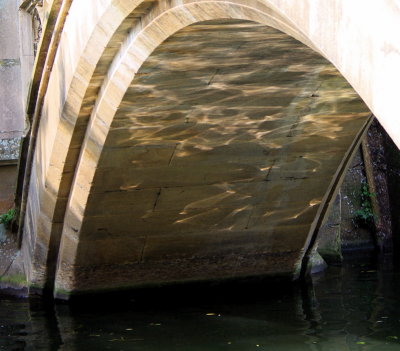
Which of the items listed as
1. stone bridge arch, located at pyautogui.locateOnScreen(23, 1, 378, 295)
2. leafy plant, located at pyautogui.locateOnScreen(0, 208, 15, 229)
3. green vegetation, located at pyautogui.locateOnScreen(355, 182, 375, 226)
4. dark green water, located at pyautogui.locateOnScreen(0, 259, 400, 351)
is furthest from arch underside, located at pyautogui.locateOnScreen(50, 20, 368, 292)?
green vegetation, located at pyautogui.locateOnScreen(355, 182, 375, 226)

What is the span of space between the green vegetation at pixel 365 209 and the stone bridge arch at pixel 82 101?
169 cm

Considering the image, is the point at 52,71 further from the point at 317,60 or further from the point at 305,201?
the point at 305,201

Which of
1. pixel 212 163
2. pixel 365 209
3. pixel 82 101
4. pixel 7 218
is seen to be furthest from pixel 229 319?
pixel 365 209

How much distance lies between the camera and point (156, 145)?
6633 mm

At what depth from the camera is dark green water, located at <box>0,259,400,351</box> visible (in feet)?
20.1

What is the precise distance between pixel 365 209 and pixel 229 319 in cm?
340

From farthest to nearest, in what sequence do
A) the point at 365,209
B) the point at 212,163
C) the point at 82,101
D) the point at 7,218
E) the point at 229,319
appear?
1. the point at 365,209
2. the point at 7,218
3. the point at 212,163
4. the point at 229,319
5. the point at 82,101

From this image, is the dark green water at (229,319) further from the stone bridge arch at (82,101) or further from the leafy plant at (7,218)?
the leafy plant at (7,218)

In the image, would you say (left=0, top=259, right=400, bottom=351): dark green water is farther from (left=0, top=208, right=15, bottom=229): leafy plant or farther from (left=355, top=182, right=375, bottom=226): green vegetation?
(left=355, top=182, right=375, bottom=226): green vegetation

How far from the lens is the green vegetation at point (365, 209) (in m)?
9.76

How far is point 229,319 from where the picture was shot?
22.6 ft

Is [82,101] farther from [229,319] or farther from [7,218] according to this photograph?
[7,218]

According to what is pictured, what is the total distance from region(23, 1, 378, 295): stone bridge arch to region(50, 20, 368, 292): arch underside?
45 millimetres

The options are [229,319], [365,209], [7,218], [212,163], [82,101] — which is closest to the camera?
[82,101]
